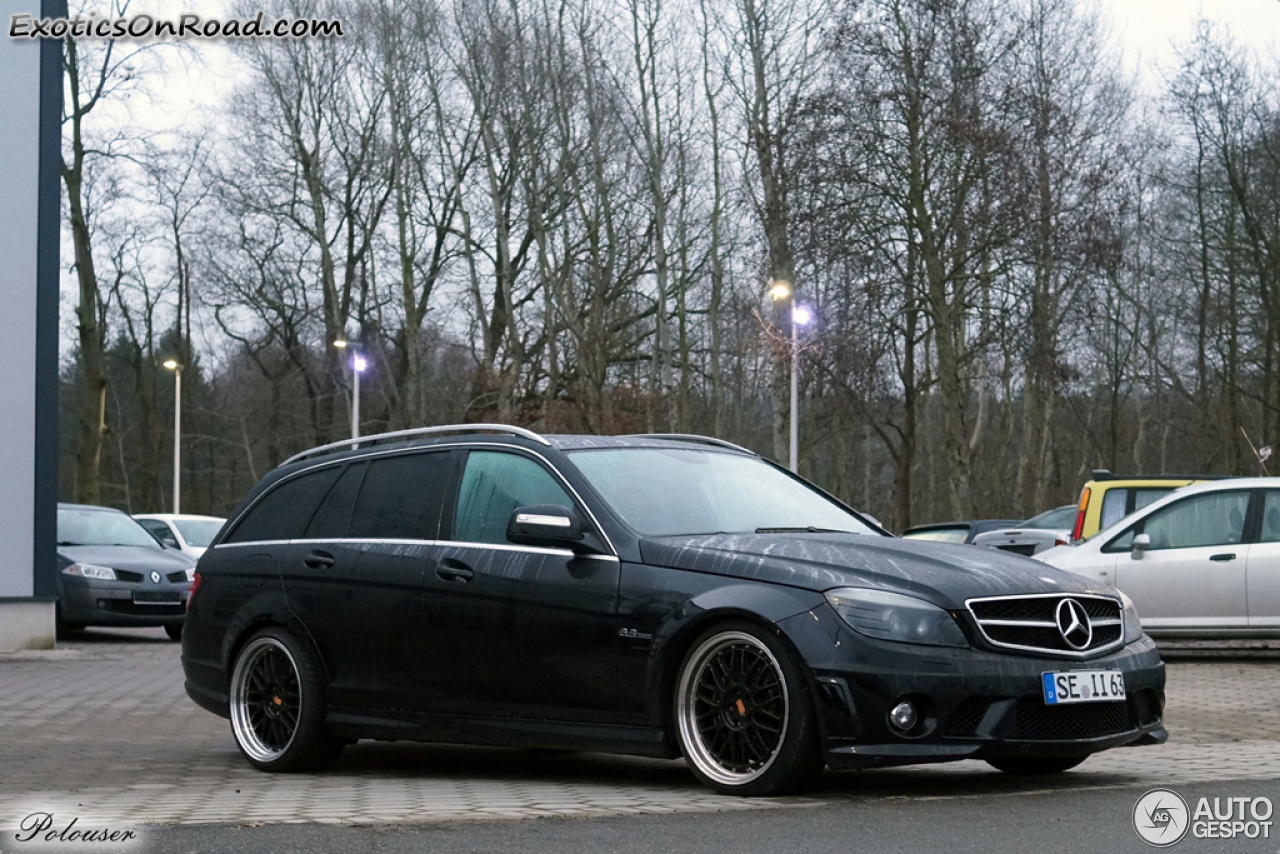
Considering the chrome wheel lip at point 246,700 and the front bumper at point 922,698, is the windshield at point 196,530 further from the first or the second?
the front bumper at point 922,698

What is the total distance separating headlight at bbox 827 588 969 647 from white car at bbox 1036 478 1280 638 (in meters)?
10.2

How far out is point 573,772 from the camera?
28.1 ft

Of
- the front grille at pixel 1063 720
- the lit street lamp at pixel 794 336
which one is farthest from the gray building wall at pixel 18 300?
the lit street lamp at pixel 794 336

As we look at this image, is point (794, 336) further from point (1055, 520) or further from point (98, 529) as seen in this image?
point (98, 529)

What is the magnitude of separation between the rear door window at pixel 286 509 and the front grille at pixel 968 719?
385 centimetres

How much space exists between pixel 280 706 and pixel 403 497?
126 cm

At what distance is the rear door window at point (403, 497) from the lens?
862 cm

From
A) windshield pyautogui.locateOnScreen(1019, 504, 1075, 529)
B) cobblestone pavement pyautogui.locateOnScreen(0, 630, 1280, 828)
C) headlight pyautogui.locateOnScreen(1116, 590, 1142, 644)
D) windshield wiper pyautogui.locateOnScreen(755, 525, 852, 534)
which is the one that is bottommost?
cobblestone pavement pyautogui.locateOnScreen(0, 630, 1280, 828)

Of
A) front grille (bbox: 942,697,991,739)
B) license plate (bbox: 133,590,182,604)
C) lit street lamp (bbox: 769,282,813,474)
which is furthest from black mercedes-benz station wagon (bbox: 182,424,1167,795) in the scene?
lit street lamp (bbox: 769,282,813,474)

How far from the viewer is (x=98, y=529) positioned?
22.2 metres

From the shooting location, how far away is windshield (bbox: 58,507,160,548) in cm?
2191

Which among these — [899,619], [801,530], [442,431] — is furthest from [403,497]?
[899,619]

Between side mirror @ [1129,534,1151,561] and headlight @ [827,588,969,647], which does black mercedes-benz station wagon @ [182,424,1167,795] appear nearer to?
headlight @ [827,588,969,647]

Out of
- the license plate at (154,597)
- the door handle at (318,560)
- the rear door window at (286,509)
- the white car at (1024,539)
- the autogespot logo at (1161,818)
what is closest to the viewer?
the autogespot logo at (1161,818)
